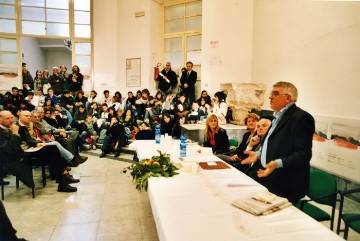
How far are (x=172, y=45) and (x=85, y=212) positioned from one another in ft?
22.9

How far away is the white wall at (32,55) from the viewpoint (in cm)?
1057

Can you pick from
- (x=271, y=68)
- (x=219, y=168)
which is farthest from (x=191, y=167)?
(x=271, y=68)

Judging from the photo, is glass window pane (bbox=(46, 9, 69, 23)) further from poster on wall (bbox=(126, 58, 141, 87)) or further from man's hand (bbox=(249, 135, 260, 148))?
man's hand (bbox=(249, 135, 260, 148))

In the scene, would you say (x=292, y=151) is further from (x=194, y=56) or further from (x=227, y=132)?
(x=194, y=56)

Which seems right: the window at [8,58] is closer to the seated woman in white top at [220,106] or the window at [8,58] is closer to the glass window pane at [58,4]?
the glass window pane at [58,4]

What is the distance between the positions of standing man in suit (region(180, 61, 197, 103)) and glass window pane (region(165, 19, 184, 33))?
1.61 m

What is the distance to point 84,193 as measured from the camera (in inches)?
159

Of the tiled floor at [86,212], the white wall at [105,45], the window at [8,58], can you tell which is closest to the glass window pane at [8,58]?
the window at [8,58]

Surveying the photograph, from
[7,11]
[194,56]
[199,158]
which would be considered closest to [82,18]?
[7,11]

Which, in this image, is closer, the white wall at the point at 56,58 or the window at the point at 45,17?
the window at the point at 45,17

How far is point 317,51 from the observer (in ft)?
14.2

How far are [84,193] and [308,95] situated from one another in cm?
366

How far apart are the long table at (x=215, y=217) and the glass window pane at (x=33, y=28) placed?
350 inches

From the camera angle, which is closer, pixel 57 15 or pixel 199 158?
pixel 199 158
